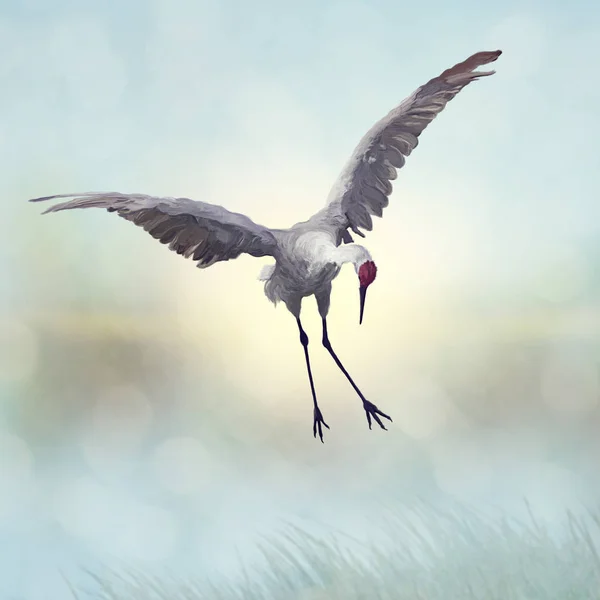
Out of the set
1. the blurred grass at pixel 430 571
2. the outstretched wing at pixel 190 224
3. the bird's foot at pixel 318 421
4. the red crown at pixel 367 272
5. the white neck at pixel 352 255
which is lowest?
the blurred grass at pixel 430 571

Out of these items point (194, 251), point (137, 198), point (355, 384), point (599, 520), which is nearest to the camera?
point (137, 198)

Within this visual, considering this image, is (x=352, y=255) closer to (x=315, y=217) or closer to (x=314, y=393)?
(x=315, y=217)

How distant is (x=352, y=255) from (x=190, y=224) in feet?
1.19

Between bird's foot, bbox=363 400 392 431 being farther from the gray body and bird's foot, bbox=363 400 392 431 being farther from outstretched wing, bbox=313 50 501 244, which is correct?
outstretched wing, bbox=313 50 501 244

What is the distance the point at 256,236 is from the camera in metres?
1.62

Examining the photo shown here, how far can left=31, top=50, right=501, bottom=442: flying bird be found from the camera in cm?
153

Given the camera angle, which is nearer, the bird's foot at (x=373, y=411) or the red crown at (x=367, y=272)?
the red crown at (x=367, y=272)

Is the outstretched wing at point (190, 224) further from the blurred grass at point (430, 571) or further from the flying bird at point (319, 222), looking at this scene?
the blurred grass at point (430, 571)

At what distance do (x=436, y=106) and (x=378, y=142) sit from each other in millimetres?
153

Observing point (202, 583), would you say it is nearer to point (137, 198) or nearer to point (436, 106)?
point (137, 198)

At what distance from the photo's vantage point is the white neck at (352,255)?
147 cm

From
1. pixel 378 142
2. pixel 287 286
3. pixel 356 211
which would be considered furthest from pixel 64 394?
pixel 378 142

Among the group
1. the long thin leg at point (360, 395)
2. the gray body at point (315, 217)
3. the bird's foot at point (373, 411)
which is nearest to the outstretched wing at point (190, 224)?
the gray body at point (315, 217)

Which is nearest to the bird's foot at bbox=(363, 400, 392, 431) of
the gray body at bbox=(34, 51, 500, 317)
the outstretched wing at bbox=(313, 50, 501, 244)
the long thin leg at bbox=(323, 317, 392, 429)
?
the long thin leg at bbox=(323, 317, 392, 429)
